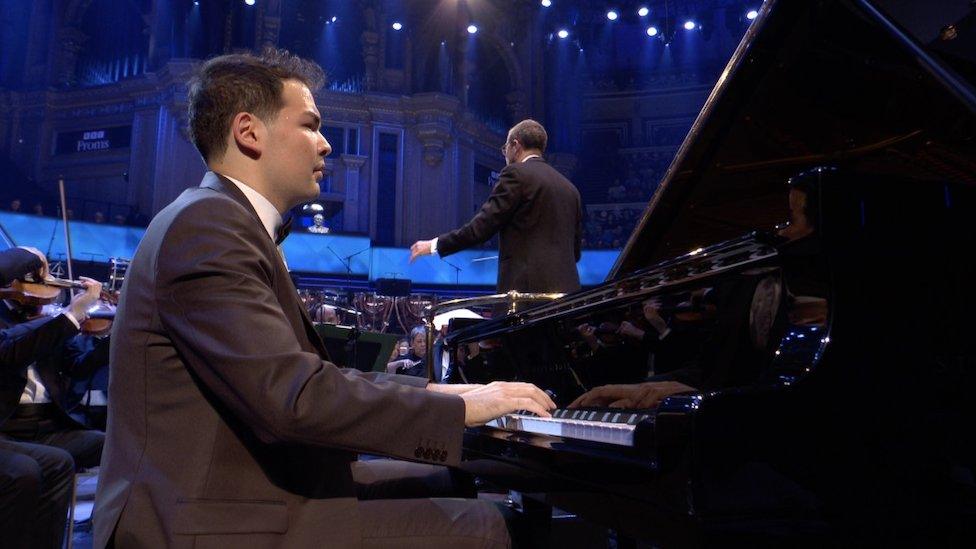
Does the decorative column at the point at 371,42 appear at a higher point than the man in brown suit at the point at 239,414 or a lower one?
higher

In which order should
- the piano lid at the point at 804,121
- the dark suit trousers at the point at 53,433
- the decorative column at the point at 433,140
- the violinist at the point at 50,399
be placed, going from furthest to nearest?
1. the decorative column at the point at 433,140
2. the dark suit trousers at the point at 53,433
3. the violinist at the point at 50,399
4. the piano lid at the point at 804,121

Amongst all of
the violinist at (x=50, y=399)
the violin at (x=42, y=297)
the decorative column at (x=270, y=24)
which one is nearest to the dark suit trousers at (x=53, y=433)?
the violinist at (x=50, y=399)

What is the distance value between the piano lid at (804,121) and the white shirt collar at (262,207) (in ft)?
3.26

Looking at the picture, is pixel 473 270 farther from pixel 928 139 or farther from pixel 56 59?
pixel 928 139

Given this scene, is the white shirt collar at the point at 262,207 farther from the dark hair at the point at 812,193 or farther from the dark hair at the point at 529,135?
the dark hair at the point at 529,135

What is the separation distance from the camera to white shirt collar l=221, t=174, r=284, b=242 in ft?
5.06

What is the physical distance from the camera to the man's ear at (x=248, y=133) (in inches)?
60.9

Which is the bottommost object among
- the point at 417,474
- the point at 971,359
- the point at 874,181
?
the point at 417,474

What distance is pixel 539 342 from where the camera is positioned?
2279mm

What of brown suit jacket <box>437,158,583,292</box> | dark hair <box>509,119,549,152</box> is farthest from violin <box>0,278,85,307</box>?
dark hair <box>509,119,549,152</box>

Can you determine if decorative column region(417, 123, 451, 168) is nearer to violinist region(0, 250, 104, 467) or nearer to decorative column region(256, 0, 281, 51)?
decorative column region(256, 0, 281, 51)

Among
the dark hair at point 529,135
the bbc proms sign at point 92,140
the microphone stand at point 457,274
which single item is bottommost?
the microphone stand at point 457,274

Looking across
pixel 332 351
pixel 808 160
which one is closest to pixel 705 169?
pixel 808 160

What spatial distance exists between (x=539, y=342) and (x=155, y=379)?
1.23 metres
